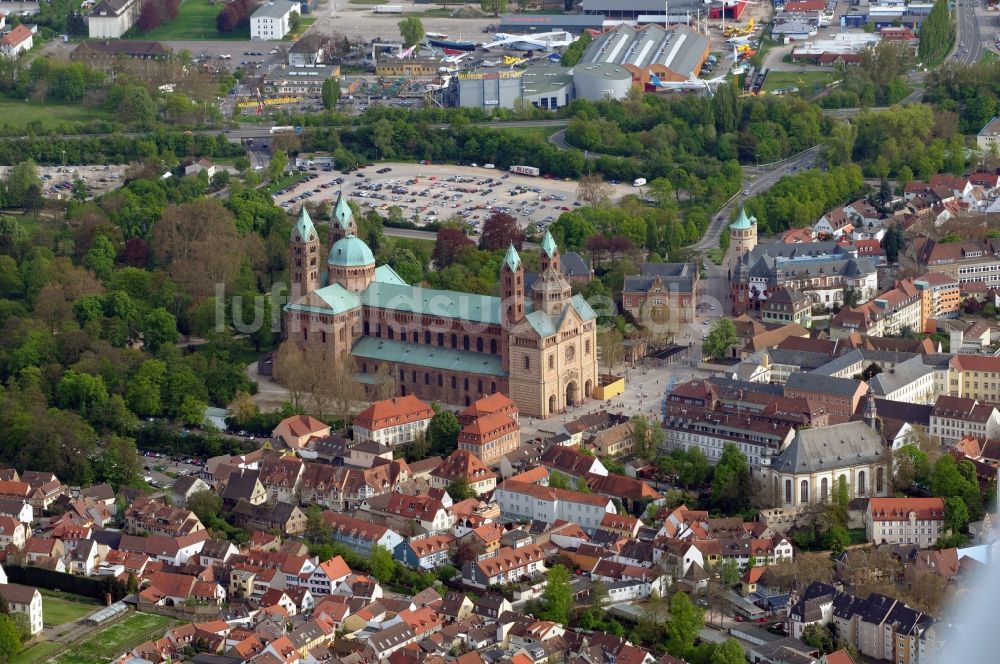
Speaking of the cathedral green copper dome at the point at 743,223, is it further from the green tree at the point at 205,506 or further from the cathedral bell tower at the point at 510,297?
the green tree at the point at 205,506

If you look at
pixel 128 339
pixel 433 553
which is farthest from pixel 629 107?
pixel 433 553

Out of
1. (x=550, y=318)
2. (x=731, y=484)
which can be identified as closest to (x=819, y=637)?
(x=731, y=484)

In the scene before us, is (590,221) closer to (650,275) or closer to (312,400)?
(650,275)

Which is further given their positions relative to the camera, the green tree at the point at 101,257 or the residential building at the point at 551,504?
the green tree at the point at 101,257

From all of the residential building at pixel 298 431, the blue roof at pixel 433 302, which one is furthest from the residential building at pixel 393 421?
the blue roof at pixel 433 302

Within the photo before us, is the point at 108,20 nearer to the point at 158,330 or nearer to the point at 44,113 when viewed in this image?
the point at 44,113

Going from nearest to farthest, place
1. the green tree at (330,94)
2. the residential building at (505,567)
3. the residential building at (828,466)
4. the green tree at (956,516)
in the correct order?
1. the residential building at (505,567)
2. the green tree at (956,516)
3. the residential building at (828,466)
4. the green tree at (330,94)

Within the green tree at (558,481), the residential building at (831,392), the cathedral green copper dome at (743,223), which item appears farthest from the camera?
the cathedral green copper dome at (743,223)
